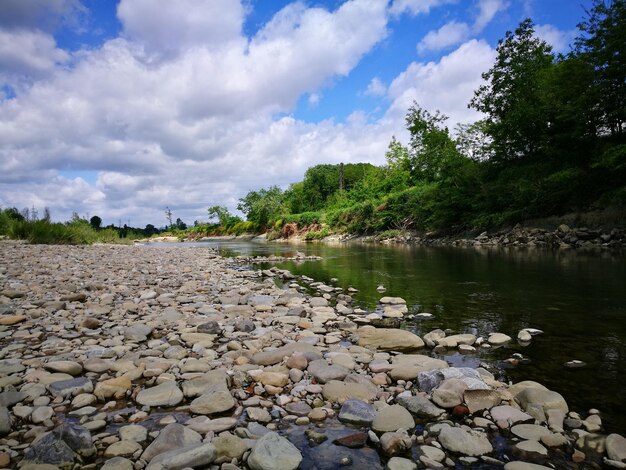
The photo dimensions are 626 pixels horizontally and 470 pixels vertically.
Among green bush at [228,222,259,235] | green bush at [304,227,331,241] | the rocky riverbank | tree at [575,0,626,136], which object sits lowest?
the rocky riverbank

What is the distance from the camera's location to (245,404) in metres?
2.64

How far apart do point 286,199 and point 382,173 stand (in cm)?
2378

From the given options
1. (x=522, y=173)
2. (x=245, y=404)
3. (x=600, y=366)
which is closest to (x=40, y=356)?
(x=245, y=404)

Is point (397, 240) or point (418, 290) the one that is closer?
point (418, 290)

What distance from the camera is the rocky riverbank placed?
199 centimetres

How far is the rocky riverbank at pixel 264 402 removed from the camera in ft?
6.52

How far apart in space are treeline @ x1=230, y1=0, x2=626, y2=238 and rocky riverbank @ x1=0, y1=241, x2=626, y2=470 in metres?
16.7

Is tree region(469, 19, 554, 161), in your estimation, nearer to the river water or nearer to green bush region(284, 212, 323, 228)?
the river water

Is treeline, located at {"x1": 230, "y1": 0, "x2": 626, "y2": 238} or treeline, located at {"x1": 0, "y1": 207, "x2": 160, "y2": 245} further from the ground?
treeline, located at {"x1": 230, "y1": 0, "x2": 626, "y2": 238}

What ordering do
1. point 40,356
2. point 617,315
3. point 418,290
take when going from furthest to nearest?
point 418,290, point 617,315, point 40,356

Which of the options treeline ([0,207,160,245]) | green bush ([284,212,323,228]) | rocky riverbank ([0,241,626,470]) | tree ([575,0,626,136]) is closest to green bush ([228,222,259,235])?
green bush ([284,212,323,228])

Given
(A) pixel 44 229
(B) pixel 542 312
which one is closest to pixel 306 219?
(A) pixel 44 229

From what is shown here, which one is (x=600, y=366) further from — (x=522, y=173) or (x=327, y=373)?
(x=522, y=173)

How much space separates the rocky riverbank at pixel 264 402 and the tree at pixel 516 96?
23013mm
